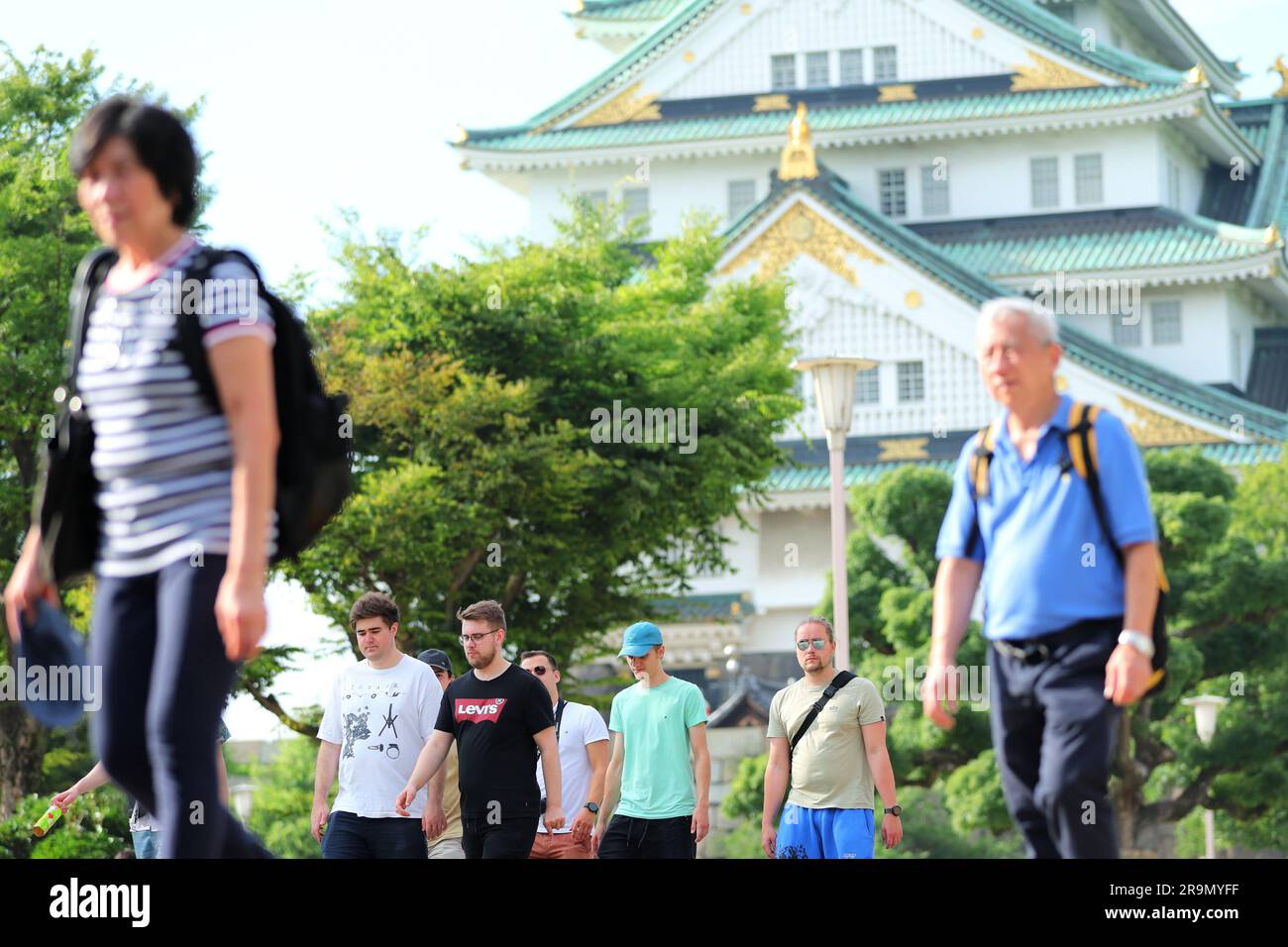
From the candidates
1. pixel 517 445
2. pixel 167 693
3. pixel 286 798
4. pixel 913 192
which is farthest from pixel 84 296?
pixel 913 192

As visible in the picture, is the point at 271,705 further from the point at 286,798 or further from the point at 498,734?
the point at 498,734

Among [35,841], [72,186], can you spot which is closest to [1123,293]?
[72,186]

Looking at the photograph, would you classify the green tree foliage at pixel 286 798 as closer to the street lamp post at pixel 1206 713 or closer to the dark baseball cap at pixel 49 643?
the street lamp post at pixel 1206 713

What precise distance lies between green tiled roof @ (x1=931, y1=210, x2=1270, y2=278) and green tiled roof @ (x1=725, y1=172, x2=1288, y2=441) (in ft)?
6.47

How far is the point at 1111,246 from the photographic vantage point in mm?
44250

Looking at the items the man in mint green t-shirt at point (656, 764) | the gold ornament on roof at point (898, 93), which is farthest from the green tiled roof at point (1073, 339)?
the man in mint green t-shirt at point (656, 764)

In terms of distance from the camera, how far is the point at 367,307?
24297 millimetres

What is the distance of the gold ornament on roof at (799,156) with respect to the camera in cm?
4034

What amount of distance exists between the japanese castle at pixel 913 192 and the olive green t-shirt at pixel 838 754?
1153 inches

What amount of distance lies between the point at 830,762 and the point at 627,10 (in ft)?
142

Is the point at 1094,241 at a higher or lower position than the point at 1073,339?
higher

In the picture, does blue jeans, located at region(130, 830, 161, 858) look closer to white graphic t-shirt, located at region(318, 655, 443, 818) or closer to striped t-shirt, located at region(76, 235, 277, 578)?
white graphic t-shirt, located at region(318, 655, 443, 818)
